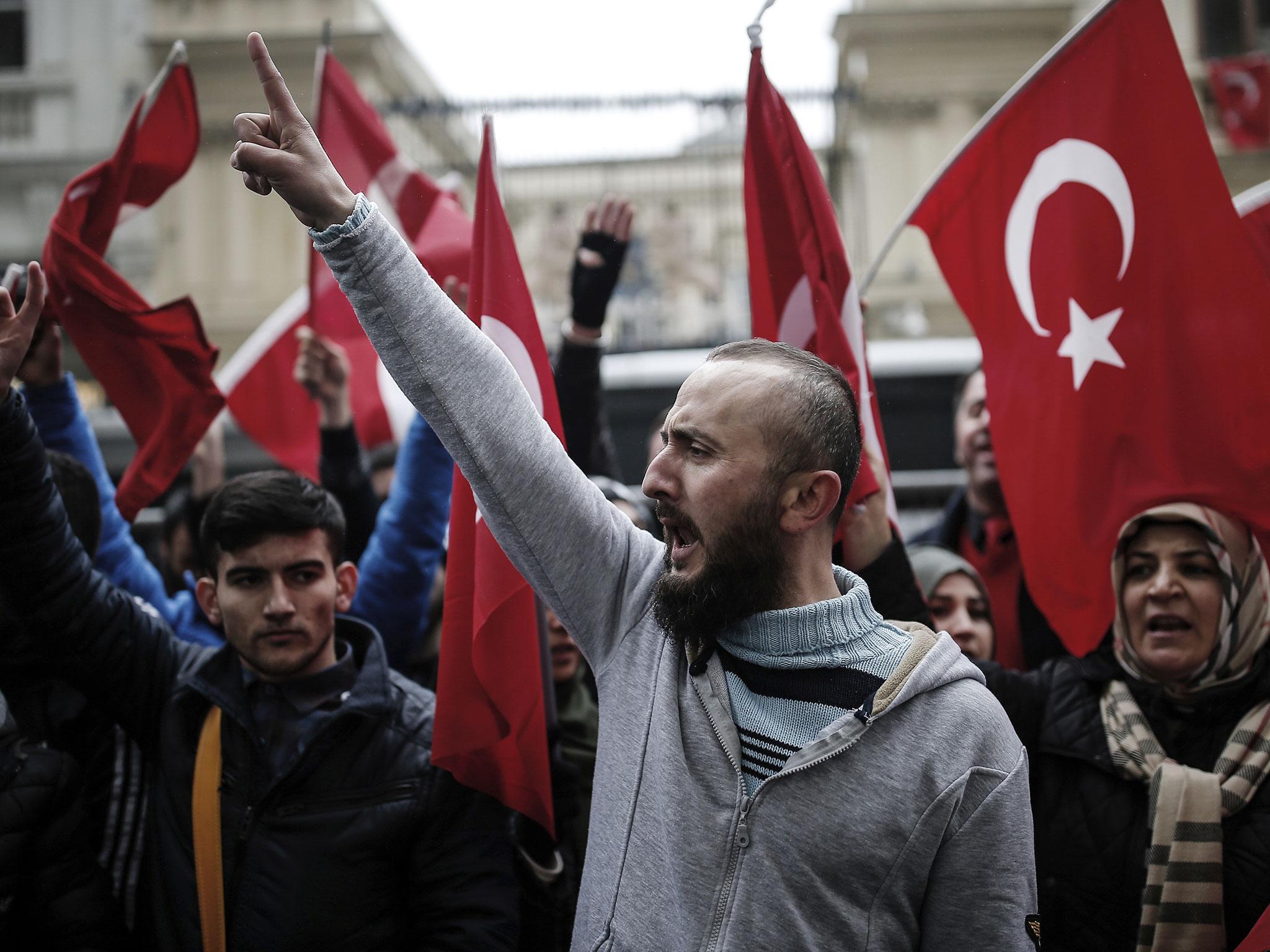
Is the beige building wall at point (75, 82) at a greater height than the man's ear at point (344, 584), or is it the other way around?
the beige building wall at point (75, 82)

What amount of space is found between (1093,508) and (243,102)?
11.2 metres

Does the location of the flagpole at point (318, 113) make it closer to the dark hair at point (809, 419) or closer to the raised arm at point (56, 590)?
the raised arm at point (56, 590)

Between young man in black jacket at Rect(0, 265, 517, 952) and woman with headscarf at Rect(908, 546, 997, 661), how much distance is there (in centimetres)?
134

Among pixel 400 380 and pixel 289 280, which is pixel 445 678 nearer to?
pixel 400 380

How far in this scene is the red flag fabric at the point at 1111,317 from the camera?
274 centimetres

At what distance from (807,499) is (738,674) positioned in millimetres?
292

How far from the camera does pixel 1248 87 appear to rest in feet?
35.1

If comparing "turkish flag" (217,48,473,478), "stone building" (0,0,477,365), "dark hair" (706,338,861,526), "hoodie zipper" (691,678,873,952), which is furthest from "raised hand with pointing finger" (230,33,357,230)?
"stone building" (0,0,477,365)

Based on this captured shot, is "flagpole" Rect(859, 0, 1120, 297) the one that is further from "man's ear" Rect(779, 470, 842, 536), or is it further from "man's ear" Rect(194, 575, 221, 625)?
"man's ear" Rect(194, 575, 221, 625)

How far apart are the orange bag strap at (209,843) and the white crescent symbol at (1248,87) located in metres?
11.2

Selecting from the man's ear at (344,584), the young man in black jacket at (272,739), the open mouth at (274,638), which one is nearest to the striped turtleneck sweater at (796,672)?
the young man in black jacket at (272,739)

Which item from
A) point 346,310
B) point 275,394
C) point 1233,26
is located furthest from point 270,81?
point 1233,26

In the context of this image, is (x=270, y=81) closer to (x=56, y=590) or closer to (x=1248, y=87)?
(x=56, y=590)

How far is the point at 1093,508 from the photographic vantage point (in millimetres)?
2889
